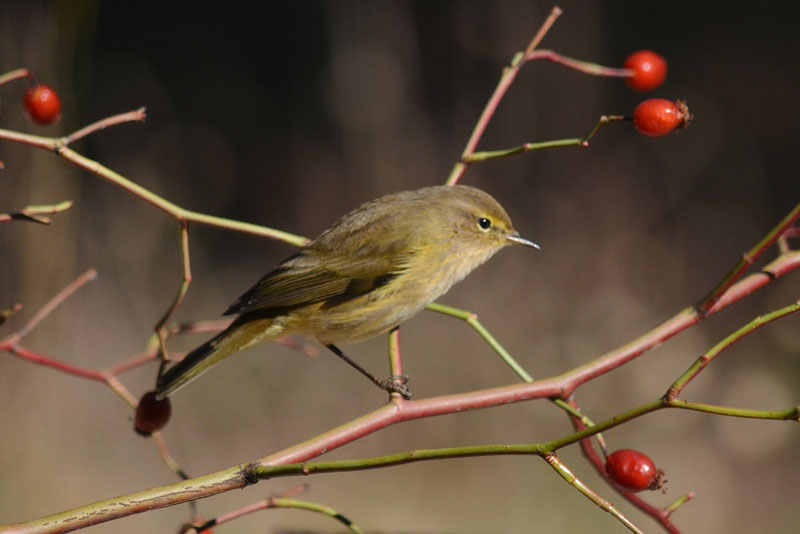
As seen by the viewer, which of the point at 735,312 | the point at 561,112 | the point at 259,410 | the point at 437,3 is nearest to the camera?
the point at 259,410

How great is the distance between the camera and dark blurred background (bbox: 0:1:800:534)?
516 centimetres

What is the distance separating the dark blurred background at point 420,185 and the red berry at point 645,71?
290 centimetres

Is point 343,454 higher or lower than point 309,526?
higher

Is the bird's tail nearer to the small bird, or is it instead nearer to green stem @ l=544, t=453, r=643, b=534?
the small bird

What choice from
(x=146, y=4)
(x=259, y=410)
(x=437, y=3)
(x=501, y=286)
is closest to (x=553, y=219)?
(x=501, y=286)

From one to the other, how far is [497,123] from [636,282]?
1653mm

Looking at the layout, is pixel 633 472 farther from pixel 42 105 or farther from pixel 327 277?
pixel 42 105

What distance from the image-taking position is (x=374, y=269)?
8.34ft

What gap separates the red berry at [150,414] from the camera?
1812mm

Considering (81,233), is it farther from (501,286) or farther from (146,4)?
(501,286)

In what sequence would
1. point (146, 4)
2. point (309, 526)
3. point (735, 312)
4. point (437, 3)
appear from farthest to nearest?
1. point (146, 4)
2. point (437, 3)
3. point (735, 312)
4. point (309, 526)

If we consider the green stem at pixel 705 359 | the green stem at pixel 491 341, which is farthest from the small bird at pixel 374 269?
the green stem at pixel 705 359

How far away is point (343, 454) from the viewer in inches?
228

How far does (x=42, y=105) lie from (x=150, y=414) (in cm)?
76
